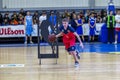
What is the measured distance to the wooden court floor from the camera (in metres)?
12.9

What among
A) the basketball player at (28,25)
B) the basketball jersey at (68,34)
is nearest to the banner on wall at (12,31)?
the basketball player at (28,25)

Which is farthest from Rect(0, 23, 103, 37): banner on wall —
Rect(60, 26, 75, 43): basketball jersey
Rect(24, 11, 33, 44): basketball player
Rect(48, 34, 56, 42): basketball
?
Rect(60, 26, 75, 43): basketball jersey

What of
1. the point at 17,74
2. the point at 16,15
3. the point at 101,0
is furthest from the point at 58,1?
the point at 17,74

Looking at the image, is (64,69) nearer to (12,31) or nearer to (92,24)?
(92,24)

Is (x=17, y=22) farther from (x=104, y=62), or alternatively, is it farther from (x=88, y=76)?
(x=88, y=76)

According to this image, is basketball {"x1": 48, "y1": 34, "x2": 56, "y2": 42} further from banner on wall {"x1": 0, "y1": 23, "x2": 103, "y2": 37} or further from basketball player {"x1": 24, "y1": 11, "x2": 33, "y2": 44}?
banner on wall {"x1": 0, "y1": 23, "x2": 103, "y2": 37}

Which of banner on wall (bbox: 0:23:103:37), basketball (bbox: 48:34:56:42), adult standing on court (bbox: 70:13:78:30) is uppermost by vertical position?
basketball (bbox: 48:34:56:42)

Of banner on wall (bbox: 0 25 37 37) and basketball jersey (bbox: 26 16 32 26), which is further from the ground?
→ basketball jersey (bbox: 26 16 32 26)

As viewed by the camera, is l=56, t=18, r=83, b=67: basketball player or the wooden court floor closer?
the wooden court floor

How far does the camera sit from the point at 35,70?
14.8 meters

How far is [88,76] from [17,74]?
2.33 meters

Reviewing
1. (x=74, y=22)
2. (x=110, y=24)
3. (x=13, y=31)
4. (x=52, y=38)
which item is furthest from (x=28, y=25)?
(x=52, y=38)

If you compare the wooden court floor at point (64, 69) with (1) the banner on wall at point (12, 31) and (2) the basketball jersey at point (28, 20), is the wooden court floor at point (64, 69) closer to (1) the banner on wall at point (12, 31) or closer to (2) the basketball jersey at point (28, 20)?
(2) the basketball jersey at point (28, 20)

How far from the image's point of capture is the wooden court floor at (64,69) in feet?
42.4
